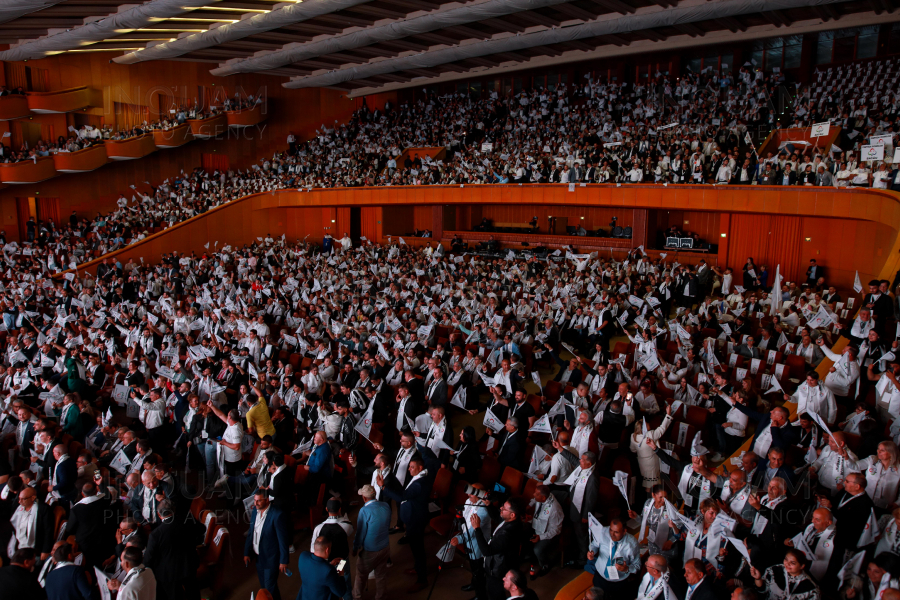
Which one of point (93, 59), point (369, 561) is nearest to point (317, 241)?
point (93, 59)

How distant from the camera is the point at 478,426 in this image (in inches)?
350

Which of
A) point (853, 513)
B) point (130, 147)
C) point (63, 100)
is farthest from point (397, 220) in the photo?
point (853, 513)

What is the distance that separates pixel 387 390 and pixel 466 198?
44.7 feet

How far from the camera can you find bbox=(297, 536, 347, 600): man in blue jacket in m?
4.21

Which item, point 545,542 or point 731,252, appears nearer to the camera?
point 545,542

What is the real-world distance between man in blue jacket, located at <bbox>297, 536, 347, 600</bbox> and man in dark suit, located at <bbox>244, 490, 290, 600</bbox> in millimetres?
581

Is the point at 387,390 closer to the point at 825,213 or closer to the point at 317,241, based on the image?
the point at 825,213

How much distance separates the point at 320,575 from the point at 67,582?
185 cm

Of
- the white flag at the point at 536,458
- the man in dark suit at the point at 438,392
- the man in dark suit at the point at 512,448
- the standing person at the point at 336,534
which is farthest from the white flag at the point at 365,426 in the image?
the standing person at the point at 336,534

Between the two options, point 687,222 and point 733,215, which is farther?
point 687,222

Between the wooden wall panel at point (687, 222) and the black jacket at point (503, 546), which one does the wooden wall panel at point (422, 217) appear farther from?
the black jacket at point (503, 546)

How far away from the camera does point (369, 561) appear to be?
16.3 feet

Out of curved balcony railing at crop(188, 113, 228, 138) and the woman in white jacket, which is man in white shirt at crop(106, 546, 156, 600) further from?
curved balcony railing at crop(188, 113, 228, 138)

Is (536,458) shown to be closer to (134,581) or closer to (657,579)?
(657,579)
